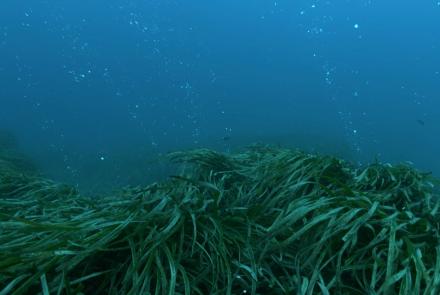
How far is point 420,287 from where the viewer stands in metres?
1.56

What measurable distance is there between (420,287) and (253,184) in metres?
1.28

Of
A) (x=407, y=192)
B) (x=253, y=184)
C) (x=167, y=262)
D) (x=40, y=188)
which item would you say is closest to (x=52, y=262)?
(x=167, y=262)

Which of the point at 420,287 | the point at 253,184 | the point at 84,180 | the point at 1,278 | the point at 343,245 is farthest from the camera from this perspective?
the point at 84,180

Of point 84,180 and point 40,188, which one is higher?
point 40,188

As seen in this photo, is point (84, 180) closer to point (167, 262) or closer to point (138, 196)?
point (138, 196)

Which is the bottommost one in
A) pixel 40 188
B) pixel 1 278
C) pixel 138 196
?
pixel 40 188

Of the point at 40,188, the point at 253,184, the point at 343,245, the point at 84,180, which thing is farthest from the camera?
→ the point at 84,180

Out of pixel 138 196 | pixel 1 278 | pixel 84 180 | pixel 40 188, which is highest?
pixel 1 278

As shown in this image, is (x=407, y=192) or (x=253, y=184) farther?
(x=253, y=184)

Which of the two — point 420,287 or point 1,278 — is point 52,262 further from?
point 420,287

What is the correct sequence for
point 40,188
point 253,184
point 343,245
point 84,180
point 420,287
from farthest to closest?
point 84,180 → point 40,188 → point 253,184 → point 343,245 → point 420,287

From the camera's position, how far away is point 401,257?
1.63 meters

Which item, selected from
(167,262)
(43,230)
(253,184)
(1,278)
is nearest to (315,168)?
(253,184)

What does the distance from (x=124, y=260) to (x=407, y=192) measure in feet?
5.55
